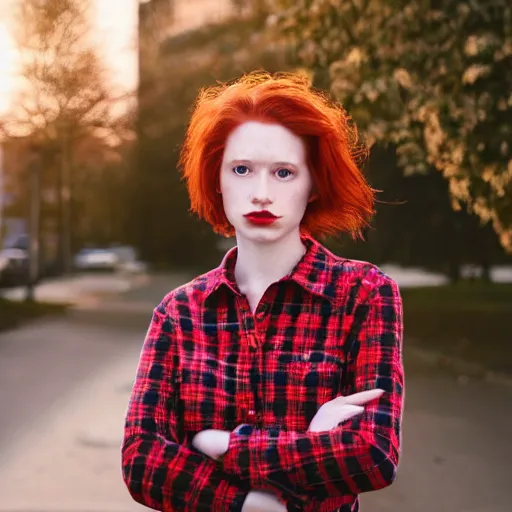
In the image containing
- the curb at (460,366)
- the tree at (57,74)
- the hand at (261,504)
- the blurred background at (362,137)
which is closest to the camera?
the hand at (261,504)

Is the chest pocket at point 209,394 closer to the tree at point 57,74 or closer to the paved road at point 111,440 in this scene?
the tree at point 57,74

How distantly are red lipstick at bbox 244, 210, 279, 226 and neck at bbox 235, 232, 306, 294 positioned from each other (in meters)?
0.05

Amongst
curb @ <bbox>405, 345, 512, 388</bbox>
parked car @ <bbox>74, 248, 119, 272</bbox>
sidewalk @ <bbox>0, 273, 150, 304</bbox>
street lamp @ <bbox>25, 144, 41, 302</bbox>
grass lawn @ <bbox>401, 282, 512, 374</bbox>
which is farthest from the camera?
parked car @ <bbox>74, 248, 119, 272</bbox>

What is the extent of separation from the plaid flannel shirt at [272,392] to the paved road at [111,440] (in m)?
3.82

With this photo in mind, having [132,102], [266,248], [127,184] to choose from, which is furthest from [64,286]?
[266,248]

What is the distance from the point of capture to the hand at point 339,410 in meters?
1.80

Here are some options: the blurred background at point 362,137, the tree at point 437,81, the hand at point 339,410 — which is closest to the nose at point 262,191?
the hand at point 339,410

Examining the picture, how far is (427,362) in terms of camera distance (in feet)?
41.5

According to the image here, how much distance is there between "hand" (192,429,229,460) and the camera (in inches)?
71.6

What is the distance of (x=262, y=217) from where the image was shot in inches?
73.8

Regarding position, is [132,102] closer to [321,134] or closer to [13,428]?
[321,134]

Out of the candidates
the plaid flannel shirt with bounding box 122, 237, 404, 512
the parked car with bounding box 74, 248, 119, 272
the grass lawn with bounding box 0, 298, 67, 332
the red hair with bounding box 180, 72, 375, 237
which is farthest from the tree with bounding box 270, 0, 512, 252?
the parked car with bounding box 74, 248, 119, 272

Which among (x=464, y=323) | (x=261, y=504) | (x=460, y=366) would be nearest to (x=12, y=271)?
(x=464, y=323)

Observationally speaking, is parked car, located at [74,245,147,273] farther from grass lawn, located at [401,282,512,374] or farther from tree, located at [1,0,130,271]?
tree, located at [1,0,130,271]
